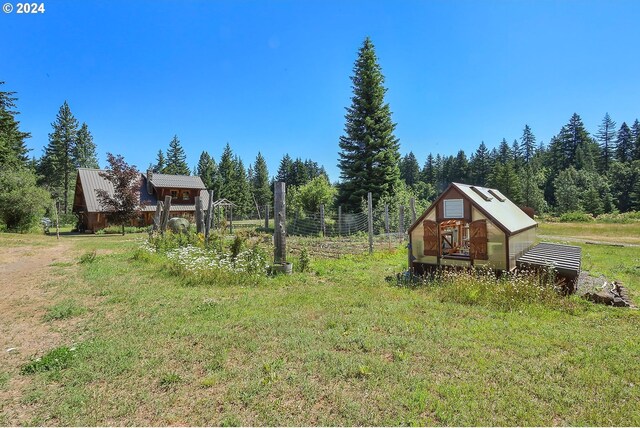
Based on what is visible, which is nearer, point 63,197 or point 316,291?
point 316,291

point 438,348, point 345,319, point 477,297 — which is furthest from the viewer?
point 477,297

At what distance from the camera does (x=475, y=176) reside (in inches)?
Answer: 2650

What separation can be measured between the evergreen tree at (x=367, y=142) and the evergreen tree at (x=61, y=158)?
4264cm

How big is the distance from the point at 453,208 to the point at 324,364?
21.2 feet

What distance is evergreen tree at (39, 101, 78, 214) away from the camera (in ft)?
151

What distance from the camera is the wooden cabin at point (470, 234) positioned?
7.80 metres

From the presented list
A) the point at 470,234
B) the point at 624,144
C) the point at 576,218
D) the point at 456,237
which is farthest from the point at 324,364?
the point at 624,144

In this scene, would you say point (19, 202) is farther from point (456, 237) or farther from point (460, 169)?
point (460, 169)

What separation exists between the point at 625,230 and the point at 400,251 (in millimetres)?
25120

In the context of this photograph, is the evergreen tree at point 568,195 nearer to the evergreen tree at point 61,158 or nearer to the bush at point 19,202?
the bush at point 19,202

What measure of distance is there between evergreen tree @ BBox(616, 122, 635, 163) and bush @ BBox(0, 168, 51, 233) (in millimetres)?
90162

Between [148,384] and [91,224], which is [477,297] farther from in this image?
[91,224]

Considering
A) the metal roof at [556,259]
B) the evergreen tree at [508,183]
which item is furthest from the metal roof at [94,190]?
the evergreen tree at [508,183]

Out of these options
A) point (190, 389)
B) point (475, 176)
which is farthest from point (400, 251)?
point (475, 176)
